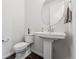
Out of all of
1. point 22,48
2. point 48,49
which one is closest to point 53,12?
point 48,49

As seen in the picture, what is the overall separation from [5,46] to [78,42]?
233 centimetres

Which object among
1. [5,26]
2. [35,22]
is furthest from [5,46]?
[35,22]

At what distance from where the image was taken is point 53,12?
1.90 meters

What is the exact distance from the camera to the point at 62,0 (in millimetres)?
1701

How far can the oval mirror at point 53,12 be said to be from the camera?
5.72 ft

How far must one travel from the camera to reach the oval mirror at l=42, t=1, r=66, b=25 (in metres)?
1.74

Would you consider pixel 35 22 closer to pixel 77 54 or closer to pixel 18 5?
pixel 18 5

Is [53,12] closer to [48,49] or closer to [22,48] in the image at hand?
[48,49]

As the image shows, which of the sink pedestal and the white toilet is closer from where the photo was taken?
the sink pedestal

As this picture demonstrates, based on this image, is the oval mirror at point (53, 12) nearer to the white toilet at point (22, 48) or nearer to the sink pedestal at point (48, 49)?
the sink pedestal at point (48, 49)

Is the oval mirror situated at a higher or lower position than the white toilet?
higher

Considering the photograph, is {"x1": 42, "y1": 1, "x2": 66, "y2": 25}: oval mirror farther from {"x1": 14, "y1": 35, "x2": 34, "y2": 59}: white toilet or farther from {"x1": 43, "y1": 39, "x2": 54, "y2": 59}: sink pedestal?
{"x1": 14, "y1": 35, "x2": 34, "y2": 59}: white toilet

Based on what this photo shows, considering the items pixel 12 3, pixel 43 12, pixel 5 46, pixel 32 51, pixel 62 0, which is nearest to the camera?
pixel 62 0

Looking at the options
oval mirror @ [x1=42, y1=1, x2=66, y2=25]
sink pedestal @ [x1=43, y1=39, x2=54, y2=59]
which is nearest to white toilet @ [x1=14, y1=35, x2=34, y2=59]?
sink pedestal @ [x1=43, y1=39, x2=54, y2=59]
